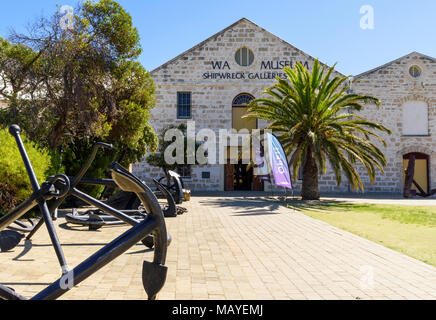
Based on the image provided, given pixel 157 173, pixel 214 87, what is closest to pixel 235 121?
pixel 214 87

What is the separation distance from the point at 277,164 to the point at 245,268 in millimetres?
8438

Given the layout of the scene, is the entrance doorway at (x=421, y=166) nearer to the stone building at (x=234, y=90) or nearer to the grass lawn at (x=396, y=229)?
the stone building at (x=234, y=90)

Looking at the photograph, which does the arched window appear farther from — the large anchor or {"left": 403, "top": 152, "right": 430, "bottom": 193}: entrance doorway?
the large anchor

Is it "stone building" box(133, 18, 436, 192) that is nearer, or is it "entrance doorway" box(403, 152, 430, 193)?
"stone building" box(133, 18, 436, 192)

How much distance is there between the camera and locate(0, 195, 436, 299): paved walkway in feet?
11.9

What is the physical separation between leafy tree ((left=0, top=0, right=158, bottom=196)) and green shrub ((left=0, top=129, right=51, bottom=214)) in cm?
156

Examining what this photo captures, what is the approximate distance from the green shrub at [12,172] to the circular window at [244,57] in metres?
15.9

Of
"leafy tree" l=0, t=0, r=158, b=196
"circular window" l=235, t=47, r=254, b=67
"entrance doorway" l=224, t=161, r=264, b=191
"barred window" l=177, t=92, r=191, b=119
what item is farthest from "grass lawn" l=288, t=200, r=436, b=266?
"circular window" l=235, t=47, r=254, b=67

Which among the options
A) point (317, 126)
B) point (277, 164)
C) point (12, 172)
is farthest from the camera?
point (317, 126)

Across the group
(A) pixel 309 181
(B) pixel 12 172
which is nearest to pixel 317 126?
(A) pixel 309 181

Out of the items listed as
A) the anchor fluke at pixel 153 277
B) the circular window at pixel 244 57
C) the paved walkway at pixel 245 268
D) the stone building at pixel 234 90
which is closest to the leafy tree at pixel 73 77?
the paved walkway at pixel 245 268

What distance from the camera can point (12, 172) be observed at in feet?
26.3

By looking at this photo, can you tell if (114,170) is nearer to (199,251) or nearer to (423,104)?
(199,251)

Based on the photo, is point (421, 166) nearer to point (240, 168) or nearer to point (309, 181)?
point (240, 168)
